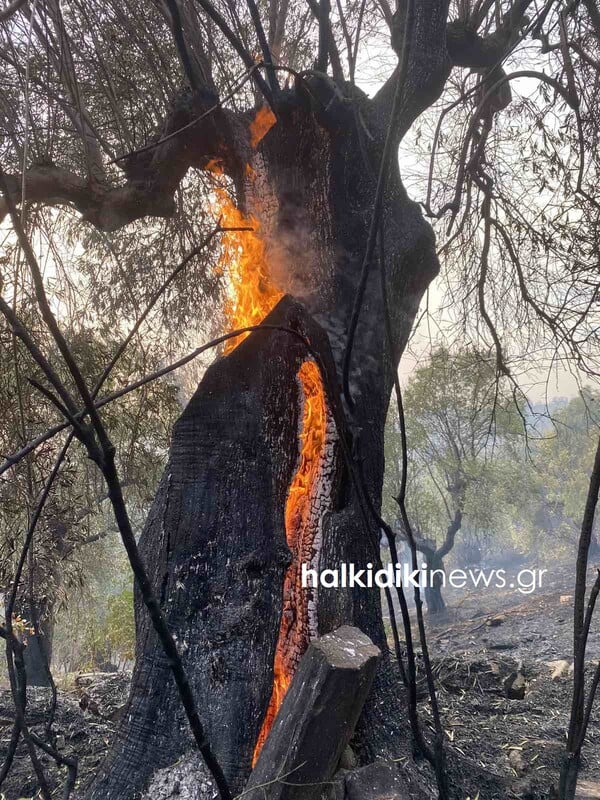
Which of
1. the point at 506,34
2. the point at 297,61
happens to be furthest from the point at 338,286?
the point at 297,61

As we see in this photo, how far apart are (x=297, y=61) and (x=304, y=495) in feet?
14.6

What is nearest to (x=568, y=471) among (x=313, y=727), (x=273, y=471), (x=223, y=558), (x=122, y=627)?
(x=122, y=627)

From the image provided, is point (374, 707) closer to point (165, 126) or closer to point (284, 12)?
point (165, 126)

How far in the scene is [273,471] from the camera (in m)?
2.92

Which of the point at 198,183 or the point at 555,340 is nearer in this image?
the point at 555,340

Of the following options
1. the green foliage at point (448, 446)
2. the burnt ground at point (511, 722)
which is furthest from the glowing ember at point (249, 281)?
the green foliage at point (448, 446)

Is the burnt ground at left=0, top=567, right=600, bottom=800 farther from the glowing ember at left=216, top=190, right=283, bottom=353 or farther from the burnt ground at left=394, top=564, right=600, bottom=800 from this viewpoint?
the glowing ember at left=216, top=190, right=283, bottom=353

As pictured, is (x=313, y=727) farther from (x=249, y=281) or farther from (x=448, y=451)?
(x=448, y=451)

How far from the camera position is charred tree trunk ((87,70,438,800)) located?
2.49 m

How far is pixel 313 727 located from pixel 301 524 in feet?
5.51

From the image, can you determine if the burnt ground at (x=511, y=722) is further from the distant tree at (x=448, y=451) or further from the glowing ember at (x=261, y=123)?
the distant tree at (x=448, y=451)

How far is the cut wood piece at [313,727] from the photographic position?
1306 mm

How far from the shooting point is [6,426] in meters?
4.11

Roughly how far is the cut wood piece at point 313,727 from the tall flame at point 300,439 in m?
0.98
